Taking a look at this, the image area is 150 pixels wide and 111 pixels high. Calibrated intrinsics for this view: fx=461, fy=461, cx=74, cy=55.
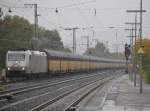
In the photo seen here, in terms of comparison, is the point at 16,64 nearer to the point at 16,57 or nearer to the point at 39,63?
the point at 16,57

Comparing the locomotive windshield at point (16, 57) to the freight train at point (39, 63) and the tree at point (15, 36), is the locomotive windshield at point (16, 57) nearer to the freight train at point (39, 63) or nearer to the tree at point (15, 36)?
the freight train at point (39, 63)

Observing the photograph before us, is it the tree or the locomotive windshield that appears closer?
the locomotive windshield

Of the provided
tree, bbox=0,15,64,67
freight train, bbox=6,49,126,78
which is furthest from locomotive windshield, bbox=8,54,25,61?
tree, bbox=0,15,64,67

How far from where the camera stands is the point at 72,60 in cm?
7344

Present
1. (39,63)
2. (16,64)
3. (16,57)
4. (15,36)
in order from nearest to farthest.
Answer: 1. (16,64)
2. (16,57)
3. (39,63)
4. (15,36)

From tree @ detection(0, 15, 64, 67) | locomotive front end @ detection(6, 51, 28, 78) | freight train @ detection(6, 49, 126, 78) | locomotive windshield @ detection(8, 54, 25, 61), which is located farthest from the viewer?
tree @ detection(0, 15, 64, 67)

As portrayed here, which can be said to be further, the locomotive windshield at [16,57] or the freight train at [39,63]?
the locomotive windshield at [16,57]

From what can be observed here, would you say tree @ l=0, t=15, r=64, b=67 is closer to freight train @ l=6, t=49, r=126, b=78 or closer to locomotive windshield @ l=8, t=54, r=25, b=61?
freight train @ l=6, t=49, r=126, b=78

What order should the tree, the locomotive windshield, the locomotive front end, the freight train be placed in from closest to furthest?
the locomotive front end
the freight train
the locomotive windshield
the tree

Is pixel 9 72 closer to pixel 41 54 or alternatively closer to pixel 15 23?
pixel 41 54

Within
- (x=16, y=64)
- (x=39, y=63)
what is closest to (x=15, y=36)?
(x=39, y=63)

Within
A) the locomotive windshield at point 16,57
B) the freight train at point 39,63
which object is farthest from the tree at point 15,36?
the locomotive windshield at point 16,57

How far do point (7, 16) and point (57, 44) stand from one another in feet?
95.2

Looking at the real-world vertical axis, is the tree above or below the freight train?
above
